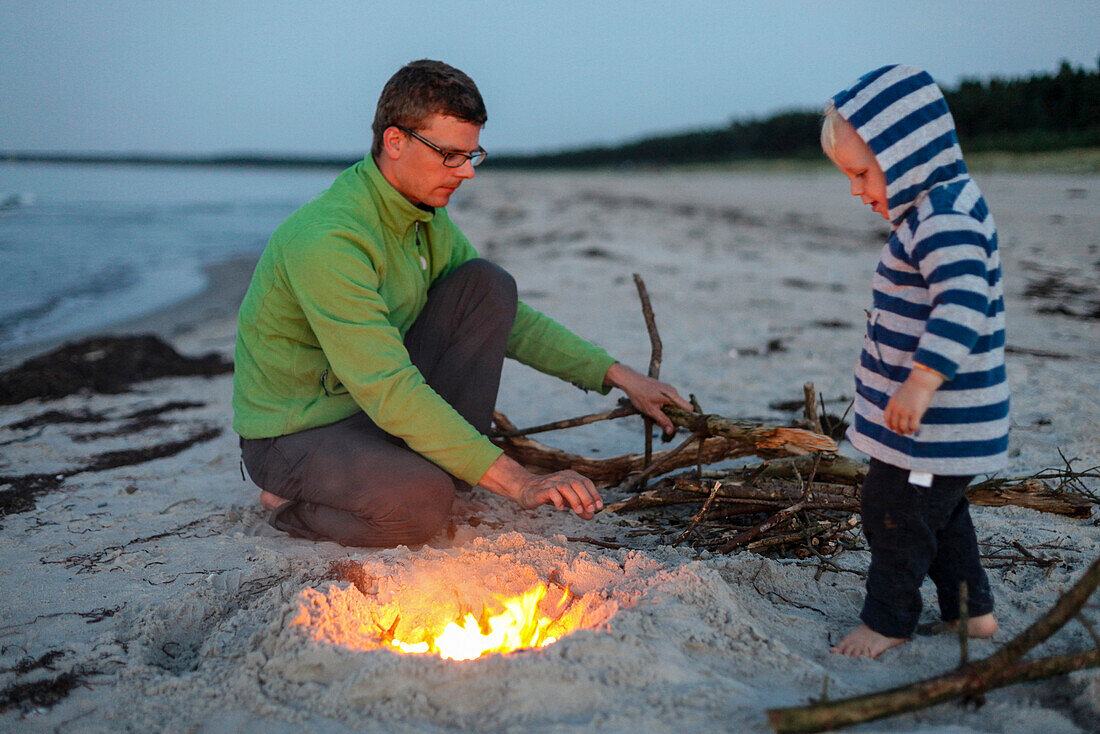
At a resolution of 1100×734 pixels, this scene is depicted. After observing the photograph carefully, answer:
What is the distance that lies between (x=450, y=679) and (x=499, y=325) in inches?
58.5

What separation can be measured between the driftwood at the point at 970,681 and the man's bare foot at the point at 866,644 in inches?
11.2

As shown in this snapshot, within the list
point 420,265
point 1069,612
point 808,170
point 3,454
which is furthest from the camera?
point 808,170

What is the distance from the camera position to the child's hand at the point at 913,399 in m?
1.59

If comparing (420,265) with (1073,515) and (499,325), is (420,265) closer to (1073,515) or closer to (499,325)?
(499,325)

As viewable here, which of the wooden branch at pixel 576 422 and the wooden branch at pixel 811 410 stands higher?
the wooden branch at pixel 811 410

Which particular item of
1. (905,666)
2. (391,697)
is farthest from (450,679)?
(905,666)

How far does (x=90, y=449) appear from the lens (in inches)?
141

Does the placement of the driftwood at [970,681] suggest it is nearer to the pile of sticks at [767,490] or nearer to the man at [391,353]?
→ the pile of sticks at [767,490]

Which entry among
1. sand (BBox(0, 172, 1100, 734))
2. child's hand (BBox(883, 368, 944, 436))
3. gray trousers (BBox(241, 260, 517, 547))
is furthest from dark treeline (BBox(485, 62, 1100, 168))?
child's hand (BBox(883, 368, 944, 436))

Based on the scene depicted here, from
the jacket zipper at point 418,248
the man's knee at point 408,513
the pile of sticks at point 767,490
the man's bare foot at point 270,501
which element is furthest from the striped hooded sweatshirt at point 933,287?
the man's bare foot at point 270,501

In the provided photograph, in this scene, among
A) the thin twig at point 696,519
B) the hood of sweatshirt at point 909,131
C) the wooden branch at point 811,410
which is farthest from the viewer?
the wooden branch at point 811,410

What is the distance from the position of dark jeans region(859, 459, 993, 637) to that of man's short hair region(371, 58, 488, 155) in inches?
62.2

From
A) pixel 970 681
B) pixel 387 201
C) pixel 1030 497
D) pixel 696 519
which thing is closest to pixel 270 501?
pixel 387 201

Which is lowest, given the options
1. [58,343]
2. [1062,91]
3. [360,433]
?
[58,343]
